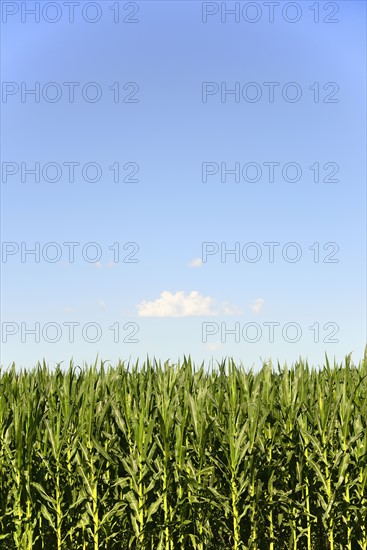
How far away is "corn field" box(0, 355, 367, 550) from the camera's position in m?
7.09

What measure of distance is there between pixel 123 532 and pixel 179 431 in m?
1.36

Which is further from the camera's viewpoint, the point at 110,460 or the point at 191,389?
the point at 191,389

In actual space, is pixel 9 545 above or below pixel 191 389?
below

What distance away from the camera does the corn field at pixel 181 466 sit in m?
7.09

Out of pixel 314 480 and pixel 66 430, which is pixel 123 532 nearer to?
pixel 66 430

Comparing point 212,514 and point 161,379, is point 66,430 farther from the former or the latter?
point 212,514

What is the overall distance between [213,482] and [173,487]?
17.6 inches

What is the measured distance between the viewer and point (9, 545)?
7359 millimetres

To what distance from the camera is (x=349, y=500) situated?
24.4 ft

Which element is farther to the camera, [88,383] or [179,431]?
[88,383]

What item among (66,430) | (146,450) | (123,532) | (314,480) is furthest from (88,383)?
(314,480)

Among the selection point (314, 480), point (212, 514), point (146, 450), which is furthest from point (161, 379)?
point (314, 480)

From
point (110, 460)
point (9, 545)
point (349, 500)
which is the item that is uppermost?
point (110, 460)

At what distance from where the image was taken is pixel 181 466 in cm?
701
